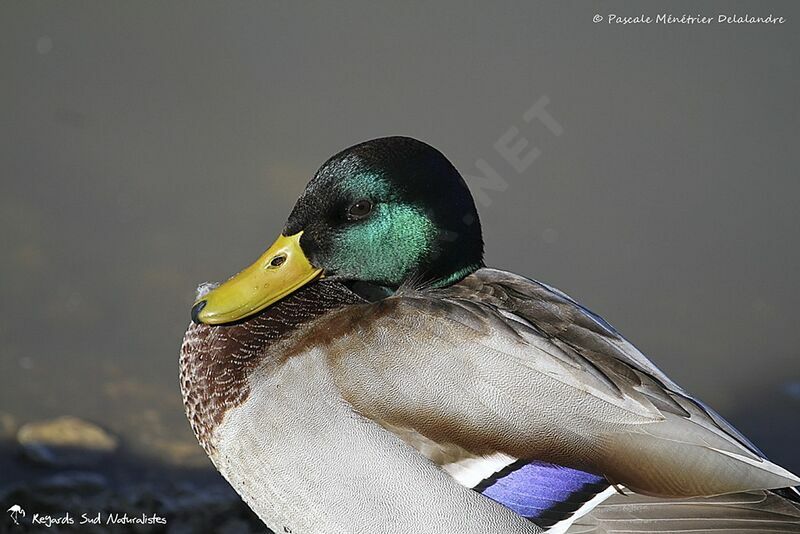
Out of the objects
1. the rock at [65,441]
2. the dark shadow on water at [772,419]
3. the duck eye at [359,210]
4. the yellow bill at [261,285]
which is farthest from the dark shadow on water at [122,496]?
the dark shadow on water at [772,419]

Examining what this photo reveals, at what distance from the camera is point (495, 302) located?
7.57 feet

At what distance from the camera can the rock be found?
3.79m

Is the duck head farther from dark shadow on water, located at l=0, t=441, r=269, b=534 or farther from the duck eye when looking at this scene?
dark shadow on water, located at l=0, t=441, r=269, b=534

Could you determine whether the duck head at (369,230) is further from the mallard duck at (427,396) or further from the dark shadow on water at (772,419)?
the dark shadow on water at (772,419)

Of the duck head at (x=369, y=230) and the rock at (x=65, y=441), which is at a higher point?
the rock at (x=65, y=441)

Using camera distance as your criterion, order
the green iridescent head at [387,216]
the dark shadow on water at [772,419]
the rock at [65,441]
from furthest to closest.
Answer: the dark shadow on water at [772,419] → the rock at [65,441] → the green iridescent head at [387,216]

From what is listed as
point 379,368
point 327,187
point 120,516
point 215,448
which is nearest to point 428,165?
point 327,187

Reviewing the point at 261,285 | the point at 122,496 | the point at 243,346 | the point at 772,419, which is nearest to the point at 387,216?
the point at 261,285

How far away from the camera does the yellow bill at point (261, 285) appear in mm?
2318

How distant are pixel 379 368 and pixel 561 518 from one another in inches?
18.5

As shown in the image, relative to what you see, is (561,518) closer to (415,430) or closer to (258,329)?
(415,430)

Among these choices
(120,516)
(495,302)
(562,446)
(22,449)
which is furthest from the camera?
(22,449)

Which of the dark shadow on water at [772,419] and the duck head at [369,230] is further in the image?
the dark shadow on water at [772,419]

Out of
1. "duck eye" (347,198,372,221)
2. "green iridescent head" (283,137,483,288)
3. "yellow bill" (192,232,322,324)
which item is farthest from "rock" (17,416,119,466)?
"duck eye" (347,198,372,221)
